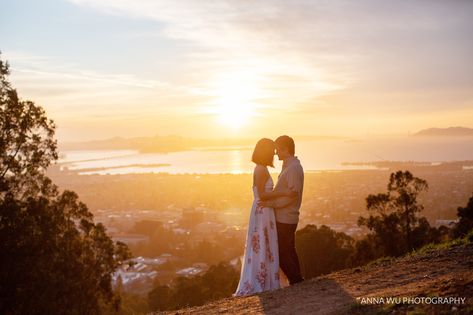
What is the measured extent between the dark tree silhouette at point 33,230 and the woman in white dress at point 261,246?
733 cm

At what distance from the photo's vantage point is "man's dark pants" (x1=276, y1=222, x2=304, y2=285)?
8.28m

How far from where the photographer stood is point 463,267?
283 inches

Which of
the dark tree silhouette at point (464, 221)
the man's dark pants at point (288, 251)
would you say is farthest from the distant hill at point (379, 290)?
the dark tree silhouette at point (464, 221)

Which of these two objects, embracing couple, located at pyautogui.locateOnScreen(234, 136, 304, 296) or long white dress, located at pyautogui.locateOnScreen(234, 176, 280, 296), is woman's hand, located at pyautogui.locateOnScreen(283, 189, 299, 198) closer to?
embracing couple, located at pyautogui.locateOnScreen(234, 136, 304, 296)

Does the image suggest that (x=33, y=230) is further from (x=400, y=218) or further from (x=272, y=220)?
(x=400, y=218)

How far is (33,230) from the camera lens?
548 inches

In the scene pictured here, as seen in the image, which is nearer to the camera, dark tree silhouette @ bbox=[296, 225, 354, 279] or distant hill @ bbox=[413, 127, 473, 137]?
dark tree silhouette @ bbox=[296, 225, 354, 279]

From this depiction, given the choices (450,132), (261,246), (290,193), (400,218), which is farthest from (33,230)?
(450,132)

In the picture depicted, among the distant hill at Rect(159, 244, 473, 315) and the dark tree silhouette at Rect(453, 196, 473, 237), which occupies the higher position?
the distant hill at Rect(159, 244, 473, 315)

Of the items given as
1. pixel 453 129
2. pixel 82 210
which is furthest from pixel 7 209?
pixel 453 129

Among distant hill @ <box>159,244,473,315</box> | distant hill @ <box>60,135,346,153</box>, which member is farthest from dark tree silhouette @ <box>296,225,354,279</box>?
distant hill @ <box>60,135,346,153</box>

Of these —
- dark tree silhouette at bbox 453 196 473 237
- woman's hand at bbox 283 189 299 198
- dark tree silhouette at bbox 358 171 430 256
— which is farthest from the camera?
dark tree silhouette at bbox 358 171 430 256

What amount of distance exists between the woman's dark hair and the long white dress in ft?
1.35

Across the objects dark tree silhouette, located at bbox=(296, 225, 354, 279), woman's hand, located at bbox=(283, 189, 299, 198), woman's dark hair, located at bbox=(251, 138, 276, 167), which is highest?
woman's dark hair, located at bbox=(251, 138, 276, 167)
